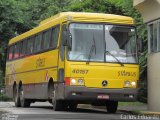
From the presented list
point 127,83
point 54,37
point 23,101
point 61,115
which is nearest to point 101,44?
point 127,83

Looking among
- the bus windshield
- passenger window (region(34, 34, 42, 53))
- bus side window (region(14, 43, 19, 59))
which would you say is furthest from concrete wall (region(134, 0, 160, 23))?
bus side window (region(14, 43, 19, 59))

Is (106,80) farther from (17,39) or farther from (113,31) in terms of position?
(17,39)

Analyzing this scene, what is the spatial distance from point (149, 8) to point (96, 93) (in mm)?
5249

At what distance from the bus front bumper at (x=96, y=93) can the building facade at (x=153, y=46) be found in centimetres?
278

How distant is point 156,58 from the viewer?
23.6m

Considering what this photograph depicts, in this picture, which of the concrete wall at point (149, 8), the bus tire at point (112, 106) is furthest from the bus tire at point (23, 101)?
the concrete wall at point (149, 8)

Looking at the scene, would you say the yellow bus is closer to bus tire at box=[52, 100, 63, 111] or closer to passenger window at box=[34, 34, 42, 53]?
bus tire at box=[52, 100, 63, 111]

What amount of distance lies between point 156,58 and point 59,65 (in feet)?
14.7

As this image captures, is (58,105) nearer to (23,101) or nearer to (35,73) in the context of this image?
(35,73)

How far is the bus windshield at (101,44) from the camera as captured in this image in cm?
2067

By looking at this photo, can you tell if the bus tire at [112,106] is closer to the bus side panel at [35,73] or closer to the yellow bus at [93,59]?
the yellow bus at [93,59]

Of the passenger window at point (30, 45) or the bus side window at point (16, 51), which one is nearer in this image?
the passenger window at point (30, 45)

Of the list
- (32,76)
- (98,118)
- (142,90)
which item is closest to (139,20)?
(142,90)

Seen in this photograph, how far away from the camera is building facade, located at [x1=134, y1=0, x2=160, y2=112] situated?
2327 centimetres
